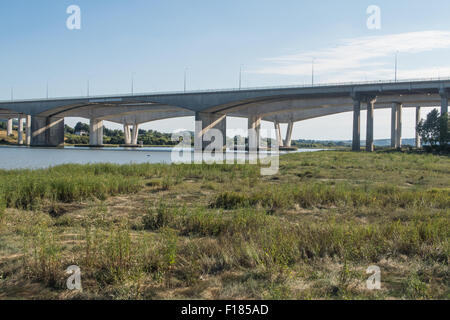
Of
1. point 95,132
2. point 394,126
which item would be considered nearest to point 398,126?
point 394,126

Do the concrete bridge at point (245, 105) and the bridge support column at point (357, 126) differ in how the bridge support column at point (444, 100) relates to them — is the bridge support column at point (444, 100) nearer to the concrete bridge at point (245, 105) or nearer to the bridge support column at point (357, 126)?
the concrete bridge at point (245, 105)

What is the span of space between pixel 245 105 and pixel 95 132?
36906mm

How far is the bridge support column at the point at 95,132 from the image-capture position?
293 ft

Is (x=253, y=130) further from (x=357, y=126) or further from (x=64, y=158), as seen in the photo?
(x=64, y=158)

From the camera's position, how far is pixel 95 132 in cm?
9006

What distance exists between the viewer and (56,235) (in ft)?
24.1

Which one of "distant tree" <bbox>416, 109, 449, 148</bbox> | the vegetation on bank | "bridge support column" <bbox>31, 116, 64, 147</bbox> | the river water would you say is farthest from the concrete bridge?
the vegetation on bank

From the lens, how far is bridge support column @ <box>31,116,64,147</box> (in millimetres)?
80875

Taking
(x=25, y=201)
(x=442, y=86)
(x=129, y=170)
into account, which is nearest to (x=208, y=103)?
(x=442, y=86)

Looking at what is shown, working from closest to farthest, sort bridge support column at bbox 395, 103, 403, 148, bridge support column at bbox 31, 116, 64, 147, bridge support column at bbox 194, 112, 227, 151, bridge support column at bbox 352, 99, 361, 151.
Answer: bridge support column at bbox 352, 99, 361, 151, bridge support column at bbox 194, 112, 227, 151, bridge support column at bbox 395, 103, 403, 148, bridge support column at bbox 31, 116, 64, 147

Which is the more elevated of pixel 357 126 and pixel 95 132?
pixel 357 126

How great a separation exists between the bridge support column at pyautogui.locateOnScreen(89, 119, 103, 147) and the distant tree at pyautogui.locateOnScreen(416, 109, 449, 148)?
64.6m

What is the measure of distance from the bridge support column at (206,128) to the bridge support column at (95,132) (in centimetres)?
3026

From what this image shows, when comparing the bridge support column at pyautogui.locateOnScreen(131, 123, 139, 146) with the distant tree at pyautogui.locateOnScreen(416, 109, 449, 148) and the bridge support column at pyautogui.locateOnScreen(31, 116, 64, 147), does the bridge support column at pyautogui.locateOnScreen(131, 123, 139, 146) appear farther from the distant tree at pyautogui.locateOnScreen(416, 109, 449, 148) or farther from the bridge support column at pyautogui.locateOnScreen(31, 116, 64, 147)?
the distant tree at pyautogui.locateOnScreen(416, 109, 449, 148)
